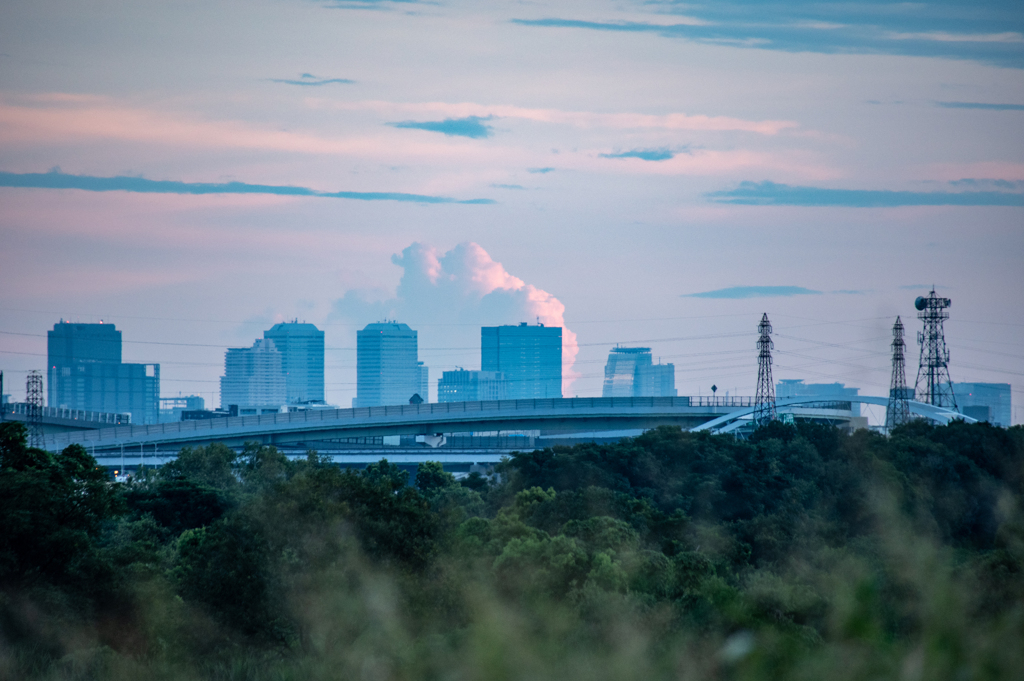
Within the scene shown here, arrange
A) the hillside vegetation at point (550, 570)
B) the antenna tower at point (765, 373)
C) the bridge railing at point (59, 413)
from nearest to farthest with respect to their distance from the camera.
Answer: the hillside vegetation at point (550, 570), the antenna tower at point (765, 373), the bridge railing at point (59, 413)

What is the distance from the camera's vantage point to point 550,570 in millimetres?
23031

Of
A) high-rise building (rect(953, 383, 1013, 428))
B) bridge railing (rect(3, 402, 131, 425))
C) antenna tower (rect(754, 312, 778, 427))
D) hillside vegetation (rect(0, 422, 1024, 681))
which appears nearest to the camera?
hillside vegetation (rect(0, 422, 1024, 681))

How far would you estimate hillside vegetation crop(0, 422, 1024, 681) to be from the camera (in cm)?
616

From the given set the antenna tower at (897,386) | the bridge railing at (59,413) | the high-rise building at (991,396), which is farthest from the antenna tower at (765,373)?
the high-rise building at (991,396)

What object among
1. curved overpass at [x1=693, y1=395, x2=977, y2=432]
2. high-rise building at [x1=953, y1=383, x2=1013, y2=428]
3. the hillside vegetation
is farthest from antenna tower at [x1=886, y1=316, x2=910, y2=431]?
high-rise building at [x1=953, y1=383, x2=1013, y2=428]

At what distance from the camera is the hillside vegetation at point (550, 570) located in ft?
20.2

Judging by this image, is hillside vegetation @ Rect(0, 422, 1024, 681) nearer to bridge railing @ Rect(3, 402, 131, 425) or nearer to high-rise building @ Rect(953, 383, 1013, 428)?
bridge railing @ Rect(3, 402, 131, 425)

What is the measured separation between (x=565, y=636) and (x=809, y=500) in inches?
1501

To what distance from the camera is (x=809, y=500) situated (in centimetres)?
4356

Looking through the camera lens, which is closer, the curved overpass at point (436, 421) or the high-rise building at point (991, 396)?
the curved overpass at point (436, 421)

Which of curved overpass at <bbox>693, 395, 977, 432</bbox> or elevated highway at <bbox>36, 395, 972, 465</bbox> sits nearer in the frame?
curved overpass at <bbox>693, 395, 977, 432</bbox>

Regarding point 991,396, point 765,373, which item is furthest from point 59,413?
point 991,396

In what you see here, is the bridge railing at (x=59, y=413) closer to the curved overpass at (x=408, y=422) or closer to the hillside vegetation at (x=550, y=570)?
the curved overpass at (x=408, y=422)

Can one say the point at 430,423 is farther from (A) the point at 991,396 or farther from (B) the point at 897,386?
(A) the point at 991,396
